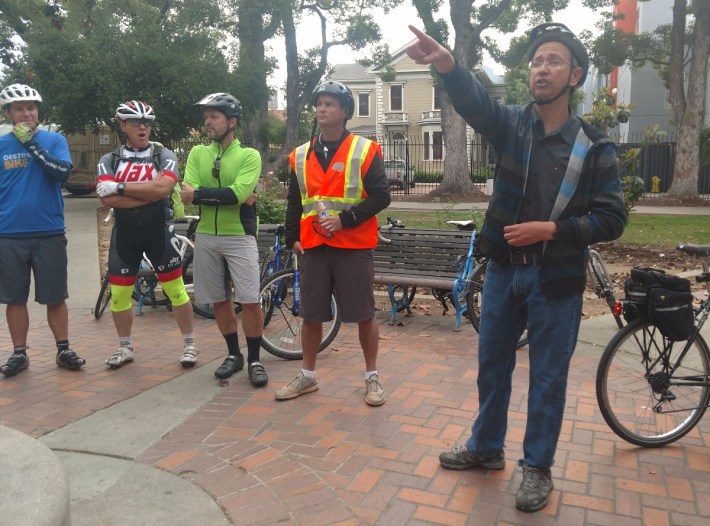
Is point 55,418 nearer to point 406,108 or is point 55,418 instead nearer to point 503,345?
point 503,345

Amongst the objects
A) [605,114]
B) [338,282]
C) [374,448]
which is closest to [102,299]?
[338,282]

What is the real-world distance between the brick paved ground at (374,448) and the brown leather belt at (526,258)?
3.72 ft

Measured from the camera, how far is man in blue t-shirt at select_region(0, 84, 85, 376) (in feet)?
16.1

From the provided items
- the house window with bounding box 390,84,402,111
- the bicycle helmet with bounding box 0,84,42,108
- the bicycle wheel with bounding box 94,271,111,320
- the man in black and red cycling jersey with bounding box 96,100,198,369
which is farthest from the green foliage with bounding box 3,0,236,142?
the house window with bounding box 390,84,402,111

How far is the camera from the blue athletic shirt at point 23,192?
4.92 metres

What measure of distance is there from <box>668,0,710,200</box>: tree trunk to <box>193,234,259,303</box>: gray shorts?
19226 mm

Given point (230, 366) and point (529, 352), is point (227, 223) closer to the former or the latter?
point (230, 366)

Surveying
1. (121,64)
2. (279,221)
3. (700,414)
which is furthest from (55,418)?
(121,64)

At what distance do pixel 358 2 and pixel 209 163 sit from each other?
26973 millimetres

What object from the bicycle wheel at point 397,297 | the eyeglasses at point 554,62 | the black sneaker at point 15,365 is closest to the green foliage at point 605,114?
the bicycle wheel at point 397,297

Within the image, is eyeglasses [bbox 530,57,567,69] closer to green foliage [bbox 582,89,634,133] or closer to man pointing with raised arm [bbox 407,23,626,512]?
man pointing with raised arm [bbox 407,23,626,512]

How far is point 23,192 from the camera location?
4930 millimetres

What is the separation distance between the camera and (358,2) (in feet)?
96.1

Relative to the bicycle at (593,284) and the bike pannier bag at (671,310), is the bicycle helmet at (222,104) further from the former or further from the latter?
the bike pannier bag at (671,310)
